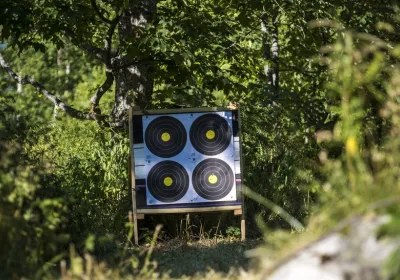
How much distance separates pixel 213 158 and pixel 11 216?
341 centimetres

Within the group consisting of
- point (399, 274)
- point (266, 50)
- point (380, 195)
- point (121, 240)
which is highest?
point (266, 50)

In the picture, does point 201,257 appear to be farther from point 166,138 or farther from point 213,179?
point 166,138

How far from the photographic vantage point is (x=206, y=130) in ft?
23.3

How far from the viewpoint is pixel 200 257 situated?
581 cm

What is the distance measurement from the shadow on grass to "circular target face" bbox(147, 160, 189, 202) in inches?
15.8

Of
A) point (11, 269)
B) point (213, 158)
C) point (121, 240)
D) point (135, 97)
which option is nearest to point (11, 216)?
point (11, 269)

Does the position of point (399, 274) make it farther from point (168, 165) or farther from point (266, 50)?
point (266, 50)

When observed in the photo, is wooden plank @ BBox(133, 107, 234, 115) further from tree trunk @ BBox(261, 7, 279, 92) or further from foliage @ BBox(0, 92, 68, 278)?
foliage @ BBox(0, 92, 68, 278)

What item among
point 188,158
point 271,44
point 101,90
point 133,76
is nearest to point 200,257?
point 188,158

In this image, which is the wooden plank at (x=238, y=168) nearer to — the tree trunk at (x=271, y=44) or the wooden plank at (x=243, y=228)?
the wooden plank at (x=243, y=228)

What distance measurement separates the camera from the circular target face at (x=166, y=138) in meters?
7.09

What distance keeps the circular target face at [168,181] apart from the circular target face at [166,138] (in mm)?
101

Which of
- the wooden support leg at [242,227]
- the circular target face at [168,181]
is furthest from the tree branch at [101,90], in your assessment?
the wooden support leg at [242,227]

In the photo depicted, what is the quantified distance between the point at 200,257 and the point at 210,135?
5.16 feet
